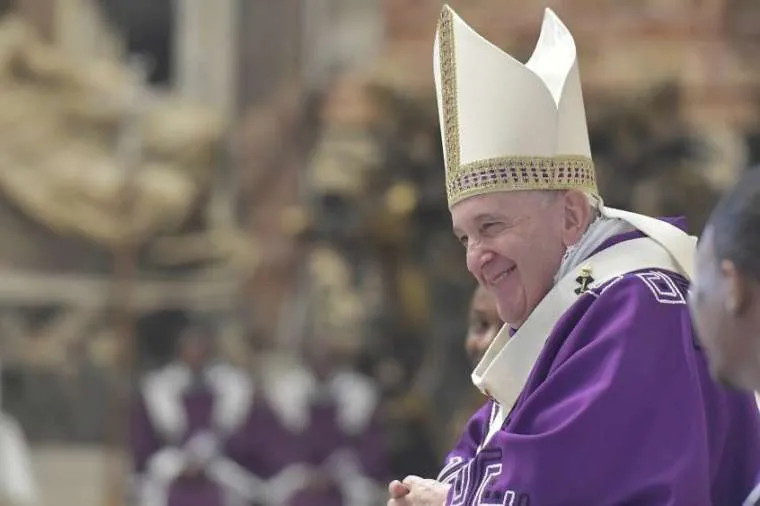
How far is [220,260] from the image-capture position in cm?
1427

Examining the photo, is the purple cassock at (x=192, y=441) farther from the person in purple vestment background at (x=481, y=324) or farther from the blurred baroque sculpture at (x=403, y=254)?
the person in purple vestment background at (x=481, y=324)

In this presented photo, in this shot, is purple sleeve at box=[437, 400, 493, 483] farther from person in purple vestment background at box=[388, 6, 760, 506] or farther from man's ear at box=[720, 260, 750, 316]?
man's ear at box=[720, 260, 750, 316]

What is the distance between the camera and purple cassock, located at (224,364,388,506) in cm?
1106

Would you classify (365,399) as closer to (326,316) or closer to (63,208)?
(326,316)

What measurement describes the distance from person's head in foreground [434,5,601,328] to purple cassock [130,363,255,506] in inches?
309

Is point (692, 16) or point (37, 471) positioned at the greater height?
point (692, 16)

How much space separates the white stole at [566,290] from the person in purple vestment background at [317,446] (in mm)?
7763

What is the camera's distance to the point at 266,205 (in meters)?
14.3

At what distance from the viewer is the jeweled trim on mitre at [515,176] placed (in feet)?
10.7

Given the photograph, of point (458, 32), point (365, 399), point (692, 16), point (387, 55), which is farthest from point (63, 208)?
point (458, 32)

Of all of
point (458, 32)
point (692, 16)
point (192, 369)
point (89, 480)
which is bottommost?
point (89, 480)

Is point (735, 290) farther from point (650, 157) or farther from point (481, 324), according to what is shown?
point (650, 157)

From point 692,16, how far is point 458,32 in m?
8.25

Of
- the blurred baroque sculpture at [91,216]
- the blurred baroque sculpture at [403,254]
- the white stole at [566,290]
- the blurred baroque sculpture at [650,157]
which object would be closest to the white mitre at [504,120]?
the white stole at [566,290]
